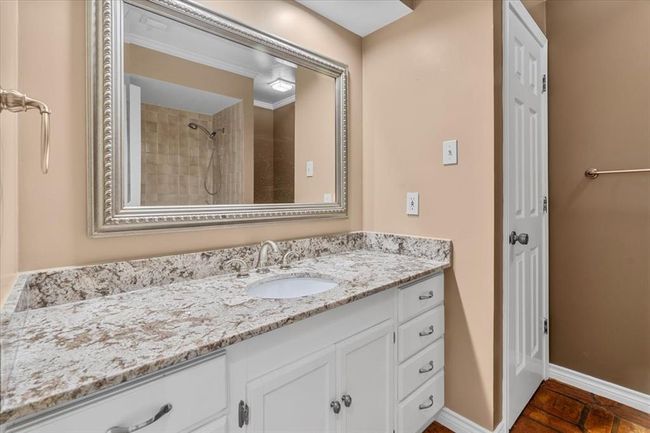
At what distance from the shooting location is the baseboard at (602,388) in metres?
1.67

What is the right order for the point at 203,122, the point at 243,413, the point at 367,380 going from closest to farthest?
1. the point at 243,413
2. the point at 367,380
3. the point at 203,122

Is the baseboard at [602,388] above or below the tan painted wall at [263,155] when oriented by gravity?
below

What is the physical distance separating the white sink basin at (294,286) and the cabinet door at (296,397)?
0.34 meters

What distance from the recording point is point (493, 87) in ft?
4.46

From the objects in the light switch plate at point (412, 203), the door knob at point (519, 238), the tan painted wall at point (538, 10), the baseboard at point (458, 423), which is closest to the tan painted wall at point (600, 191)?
the tan painted wall at point (538, 10)

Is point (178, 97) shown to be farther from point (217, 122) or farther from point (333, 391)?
point (333, 391)

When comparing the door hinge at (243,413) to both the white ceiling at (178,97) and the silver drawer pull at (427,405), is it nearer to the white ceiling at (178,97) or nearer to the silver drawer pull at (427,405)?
the silver drawer pull at (427,405)

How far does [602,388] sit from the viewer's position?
70.2 inches

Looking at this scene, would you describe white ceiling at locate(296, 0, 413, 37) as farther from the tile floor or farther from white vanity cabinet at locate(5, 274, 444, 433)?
the tile floor

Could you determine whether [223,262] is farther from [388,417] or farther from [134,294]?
[388,417]

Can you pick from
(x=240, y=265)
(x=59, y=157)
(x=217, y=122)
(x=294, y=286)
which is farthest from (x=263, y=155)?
(x=59, y=157)

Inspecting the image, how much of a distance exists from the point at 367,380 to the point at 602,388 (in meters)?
1.58

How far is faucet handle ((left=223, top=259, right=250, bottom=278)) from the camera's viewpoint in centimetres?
132

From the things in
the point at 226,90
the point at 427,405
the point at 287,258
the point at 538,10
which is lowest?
the point at 427,405
